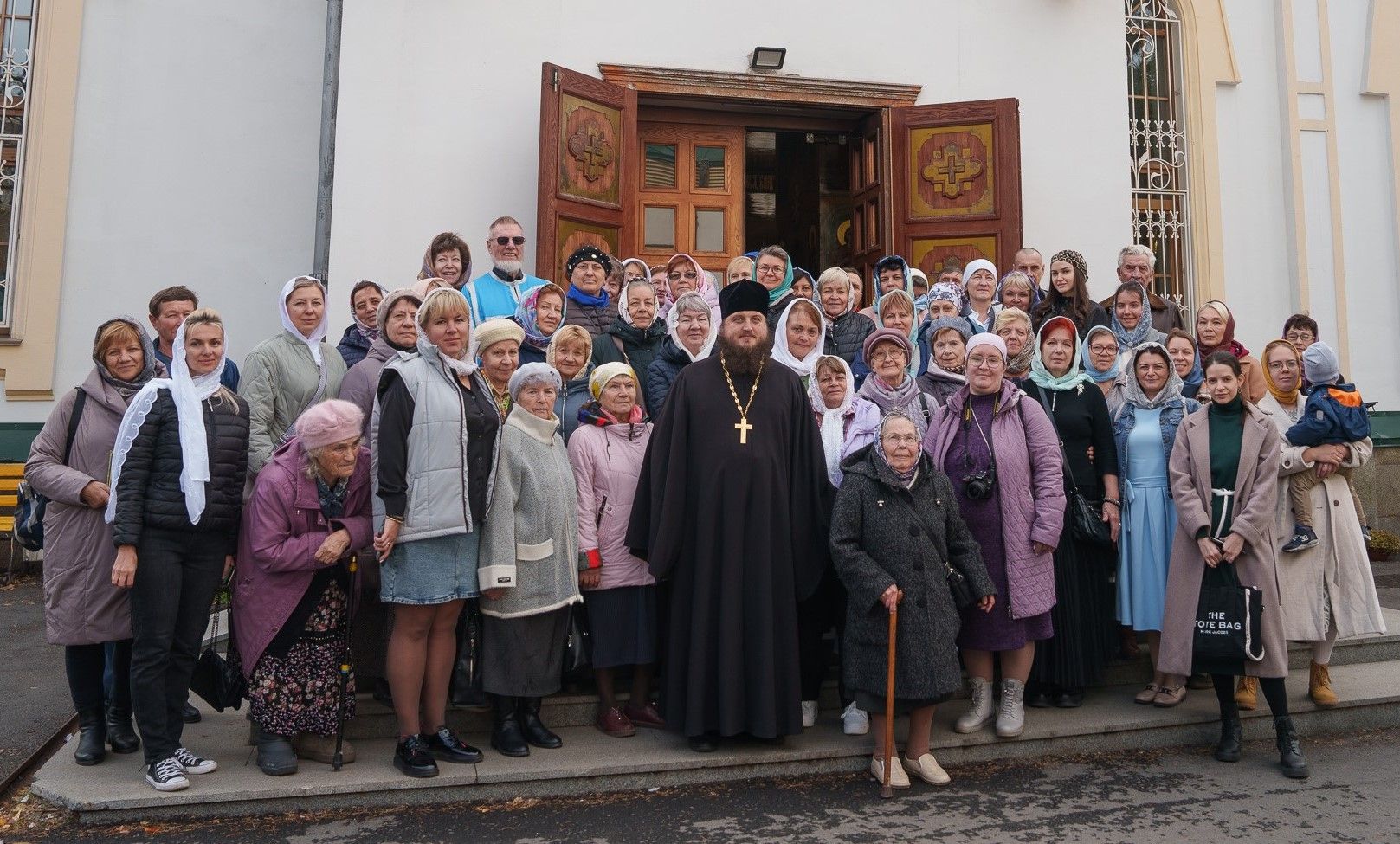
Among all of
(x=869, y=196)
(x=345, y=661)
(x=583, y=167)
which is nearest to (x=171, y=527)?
(x=345, y=661)

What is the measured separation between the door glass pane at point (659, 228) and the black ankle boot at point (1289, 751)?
5.69 meters

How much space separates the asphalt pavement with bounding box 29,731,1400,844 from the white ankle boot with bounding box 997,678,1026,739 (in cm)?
14

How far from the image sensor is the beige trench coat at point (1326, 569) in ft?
15.9

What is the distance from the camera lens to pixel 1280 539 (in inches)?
192

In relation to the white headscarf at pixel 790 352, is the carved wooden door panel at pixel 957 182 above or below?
above

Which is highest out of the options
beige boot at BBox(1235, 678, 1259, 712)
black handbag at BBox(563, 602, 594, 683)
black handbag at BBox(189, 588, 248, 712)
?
black handbag at BBox(563, 602, 594, 683)

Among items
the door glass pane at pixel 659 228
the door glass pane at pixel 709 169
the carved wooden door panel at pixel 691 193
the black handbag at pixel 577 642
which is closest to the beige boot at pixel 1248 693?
the black handbag at pixel 577 642

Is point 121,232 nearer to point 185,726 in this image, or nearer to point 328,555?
point 185,726

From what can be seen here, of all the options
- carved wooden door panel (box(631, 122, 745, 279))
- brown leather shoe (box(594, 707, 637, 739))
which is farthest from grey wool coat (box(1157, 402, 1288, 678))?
carved wooden door panel (box(631, 122, 745, 279))

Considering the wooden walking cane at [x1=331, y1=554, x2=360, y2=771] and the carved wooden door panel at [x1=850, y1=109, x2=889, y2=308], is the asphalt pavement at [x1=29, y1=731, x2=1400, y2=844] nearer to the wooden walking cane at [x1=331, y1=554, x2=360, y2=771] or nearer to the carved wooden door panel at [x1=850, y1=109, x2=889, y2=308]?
the wooden walking cane at [x1=331, y1=554, x2=360, y2=771]

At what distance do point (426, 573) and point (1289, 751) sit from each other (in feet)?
11.8

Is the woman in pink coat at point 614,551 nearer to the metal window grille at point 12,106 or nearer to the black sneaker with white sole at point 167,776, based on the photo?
the black sneaker with white sole at point 167,776

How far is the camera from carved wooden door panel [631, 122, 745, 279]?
8.58 metres

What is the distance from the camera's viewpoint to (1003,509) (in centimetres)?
451
